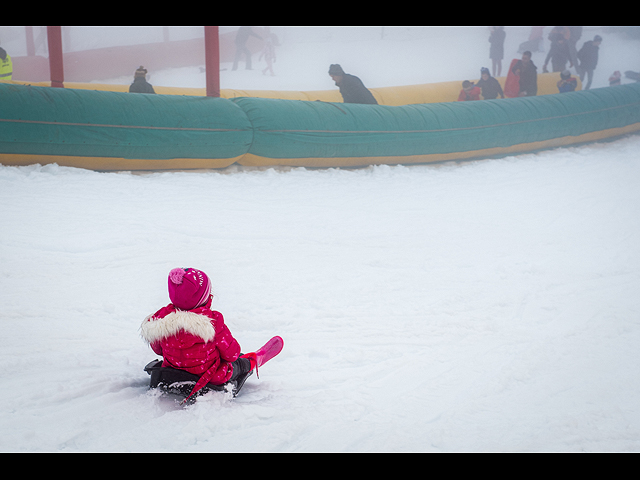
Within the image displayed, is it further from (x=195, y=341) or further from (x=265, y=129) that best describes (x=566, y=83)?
(x=195, y=341)

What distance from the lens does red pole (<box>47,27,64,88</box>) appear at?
509 centimetres

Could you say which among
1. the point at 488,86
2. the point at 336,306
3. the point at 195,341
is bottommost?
the point at 336,306

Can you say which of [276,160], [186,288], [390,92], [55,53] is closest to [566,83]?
[390,92]

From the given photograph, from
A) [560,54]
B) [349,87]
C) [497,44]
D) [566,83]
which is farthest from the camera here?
[497,44]

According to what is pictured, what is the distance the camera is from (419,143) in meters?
6.02

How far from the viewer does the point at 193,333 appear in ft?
6.27

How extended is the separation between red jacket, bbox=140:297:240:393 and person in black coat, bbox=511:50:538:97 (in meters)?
7.94

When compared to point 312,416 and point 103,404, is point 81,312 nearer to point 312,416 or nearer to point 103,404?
point 103,404

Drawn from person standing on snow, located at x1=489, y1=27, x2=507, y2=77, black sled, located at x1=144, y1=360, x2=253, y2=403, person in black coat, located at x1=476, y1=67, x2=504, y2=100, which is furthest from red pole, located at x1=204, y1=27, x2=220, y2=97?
person standing on snow, located at x1=489, y1=27, x2=507, y2=77

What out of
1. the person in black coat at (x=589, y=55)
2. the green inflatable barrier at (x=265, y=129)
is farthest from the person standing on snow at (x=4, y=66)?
the person in black coat at (x=589, y=55)

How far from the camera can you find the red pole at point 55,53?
509 cm

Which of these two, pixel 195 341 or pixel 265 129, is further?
pixel 265 129

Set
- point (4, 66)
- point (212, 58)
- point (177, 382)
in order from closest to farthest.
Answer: point (177, 382)
point (212, 58)
point (4, 66)

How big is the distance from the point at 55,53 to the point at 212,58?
5.07 feet
